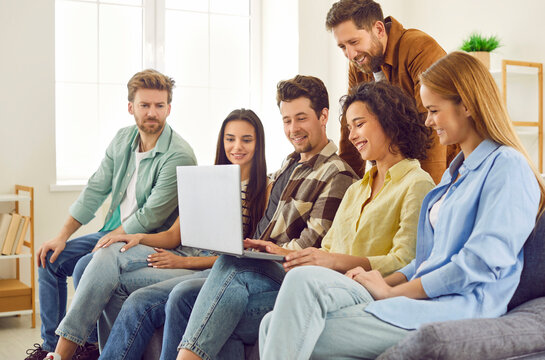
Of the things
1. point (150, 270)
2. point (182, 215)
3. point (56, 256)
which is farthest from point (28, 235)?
point (182, 215)

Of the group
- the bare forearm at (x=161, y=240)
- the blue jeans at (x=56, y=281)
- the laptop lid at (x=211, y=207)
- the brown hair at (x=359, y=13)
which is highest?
the brown hair at (x=359, y=13)

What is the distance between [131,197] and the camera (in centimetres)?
292

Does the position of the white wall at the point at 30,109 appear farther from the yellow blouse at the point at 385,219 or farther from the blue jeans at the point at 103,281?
the yellow blouse at the point at 385,219

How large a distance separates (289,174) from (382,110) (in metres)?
0.55

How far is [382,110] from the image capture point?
2012 millimetres

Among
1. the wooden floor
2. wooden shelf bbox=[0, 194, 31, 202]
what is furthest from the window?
the wooden floor

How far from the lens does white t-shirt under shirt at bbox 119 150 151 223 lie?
2.89 meters

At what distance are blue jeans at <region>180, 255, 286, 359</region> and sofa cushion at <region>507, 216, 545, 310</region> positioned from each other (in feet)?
2.37

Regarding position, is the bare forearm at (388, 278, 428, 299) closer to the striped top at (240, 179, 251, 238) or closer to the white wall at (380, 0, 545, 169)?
the striped top at (240, 179, 251, 238)

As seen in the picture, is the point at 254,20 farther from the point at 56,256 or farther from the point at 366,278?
the point at 366,278

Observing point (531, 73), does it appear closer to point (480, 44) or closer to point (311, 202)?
point (480, 44)

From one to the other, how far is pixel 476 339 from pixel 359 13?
1.48m

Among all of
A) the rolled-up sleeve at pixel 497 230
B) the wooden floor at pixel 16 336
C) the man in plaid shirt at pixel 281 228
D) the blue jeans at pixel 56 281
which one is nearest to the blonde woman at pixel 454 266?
the rolled-up sleeve at pixel 497 230

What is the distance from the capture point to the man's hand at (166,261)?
2529 mm
